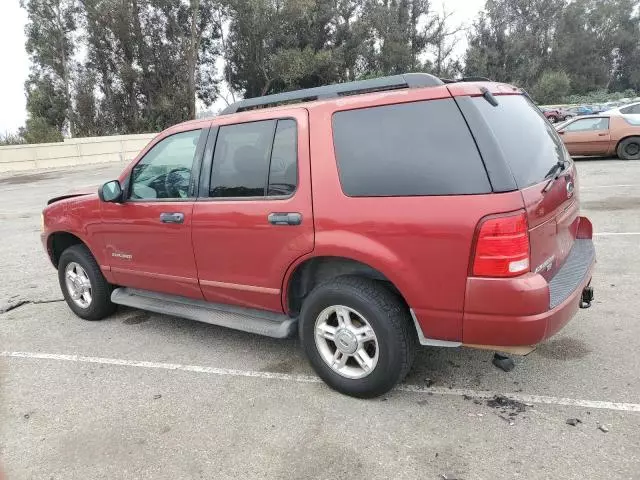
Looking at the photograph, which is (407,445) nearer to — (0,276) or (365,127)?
(365,127)

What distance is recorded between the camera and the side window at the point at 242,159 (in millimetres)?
3461

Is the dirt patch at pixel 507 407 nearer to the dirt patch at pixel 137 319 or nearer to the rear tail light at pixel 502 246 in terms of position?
the rear tail light at pixel 502 246

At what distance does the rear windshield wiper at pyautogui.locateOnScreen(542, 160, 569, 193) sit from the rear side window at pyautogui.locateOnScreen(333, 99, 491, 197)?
501 mm

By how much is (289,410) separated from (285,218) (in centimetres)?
116

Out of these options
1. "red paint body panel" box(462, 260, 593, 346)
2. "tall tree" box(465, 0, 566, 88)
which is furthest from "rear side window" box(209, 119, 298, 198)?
"tall tree" box(465, 0, 566, 88)

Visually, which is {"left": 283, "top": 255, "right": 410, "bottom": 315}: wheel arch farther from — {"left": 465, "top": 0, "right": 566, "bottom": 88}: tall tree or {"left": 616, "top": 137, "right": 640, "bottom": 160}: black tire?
{"left": 465, "top": 0, "right": 566, "bottom": 88}: tall tree

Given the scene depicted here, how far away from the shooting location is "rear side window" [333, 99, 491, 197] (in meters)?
2.70

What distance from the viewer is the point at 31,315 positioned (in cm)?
511

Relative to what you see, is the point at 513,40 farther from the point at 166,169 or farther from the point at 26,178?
the point at 166,169

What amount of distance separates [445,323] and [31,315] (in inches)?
164

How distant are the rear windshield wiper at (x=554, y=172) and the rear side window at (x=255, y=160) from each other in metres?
1.45

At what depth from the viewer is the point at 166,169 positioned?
13.3ft

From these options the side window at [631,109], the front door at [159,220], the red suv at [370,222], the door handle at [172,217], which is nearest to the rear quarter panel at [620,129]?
the side window at [631,109]

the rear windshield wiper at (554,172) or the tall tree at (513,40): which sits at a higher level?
the tall tree at (513,40)
